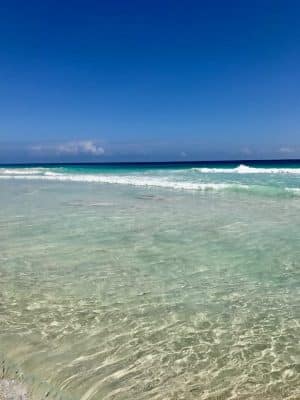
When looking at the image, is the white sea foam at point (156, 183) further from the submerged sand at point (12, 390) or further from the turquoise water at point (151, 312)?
the submerged sand at point (12, 390)

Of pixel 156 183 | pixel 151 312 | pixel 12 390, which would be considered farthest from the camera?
pixel 156 183

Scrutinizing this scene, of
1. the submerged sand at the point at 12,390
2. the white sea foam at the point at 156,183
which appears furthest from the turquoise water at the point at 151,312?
the white sea foam at the point at 156,183

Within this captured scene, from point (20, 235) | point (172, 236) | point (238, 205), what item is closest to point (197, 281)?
point (172, 236)

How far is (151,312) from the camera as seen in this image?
4.80m

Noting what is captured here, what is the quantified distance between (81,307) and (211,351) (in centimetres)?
185

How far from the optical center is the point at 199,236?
9.41 m

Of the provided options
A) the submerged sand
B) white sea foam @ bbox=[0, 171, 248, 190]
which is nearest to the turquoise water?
the submerged sand

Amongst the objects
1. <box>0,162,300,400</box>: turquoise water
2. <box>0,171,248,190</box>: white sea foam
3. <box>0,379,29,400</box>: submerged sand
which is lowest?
<box>0,379,29,400</box>: submerged sand

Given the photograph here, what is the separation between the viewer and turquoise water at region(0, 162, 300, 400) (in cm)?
341

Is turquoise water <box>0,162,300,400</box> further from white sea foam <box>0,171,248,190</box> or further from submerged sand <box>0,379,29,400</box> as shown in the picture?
white sea foam <box>0,171,248,190</box>

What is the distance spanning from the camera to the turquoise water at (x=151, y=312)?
134 inches

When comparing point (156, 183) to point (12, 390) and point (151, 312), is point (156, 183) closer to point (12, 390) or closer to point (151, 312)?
point (151, 312)

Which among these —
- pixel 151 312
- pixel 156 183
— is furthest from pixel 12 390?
pixel 156 183

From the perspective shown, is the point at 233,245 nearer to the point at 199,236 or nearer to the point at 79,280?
the point at 199,236
